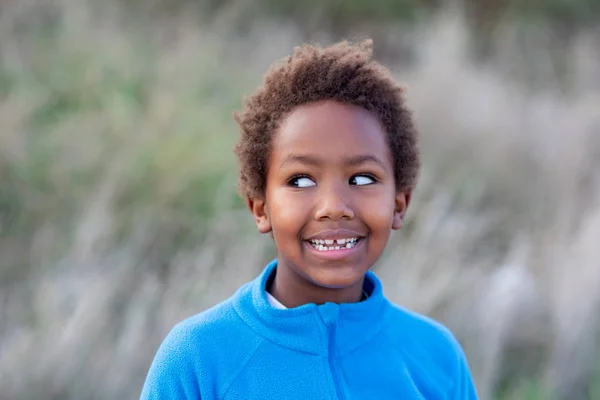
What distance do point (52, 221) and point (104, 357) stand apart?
1122mm

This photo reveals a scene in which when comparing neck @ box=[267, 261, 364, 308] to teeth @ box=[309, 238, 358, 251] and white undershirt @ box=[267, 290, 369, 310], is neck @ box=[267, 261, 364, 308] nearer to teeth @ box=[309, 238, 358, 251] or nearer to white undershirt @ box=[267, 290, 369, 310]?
white undershirt @ box=[267, 290, 369, 310]

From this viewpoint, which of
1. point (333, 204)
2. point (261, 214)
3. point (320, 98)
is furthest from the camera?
point (261, 214)

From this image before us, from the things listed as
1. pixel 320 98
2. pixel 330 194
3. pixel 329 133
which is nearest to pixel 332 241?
pixel 330 194

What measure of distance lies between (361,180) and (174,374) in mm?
659

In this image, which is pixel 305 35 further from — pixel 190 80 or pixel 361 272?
pixel 361 272

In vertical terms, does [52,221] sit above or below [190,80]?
below

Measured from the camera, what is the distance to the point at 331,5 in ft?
24.8

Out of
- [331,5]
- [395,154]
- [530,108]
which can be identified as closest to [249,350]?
→ [395,154]

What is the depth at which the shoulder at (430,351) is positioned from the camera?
193cm

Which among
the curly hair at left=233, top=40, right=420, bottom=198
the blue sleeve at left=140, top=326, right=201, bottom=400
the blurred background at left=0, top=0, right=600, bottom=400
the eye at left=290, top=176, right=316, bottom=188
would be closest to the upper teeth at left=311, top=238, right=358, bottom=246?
the eye at left=290, top=176, right=316, bottom=188

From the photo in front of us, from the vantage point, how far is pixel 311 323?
1800 mm

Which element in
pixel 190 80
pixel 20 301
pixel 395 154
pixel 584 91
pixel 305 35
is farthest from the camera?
pixel 305 35

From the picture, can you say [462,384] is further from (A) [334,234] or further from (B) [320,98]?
(B) [320,98]

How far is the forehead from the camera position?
1765mm
